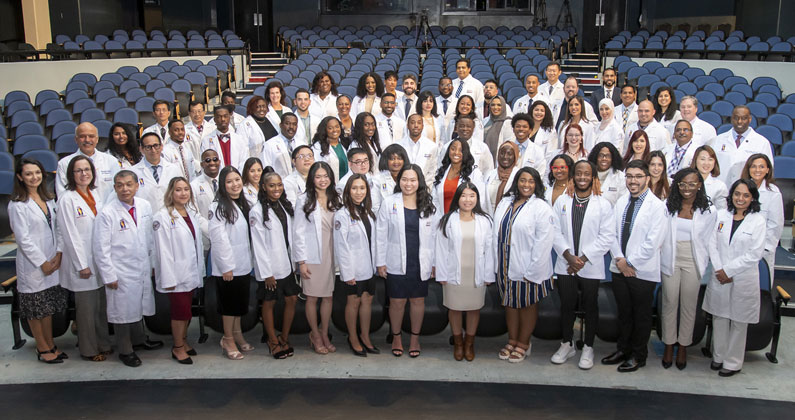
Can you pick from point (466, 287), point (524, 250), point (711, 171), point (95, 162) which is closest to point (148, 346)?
point (95, 162)

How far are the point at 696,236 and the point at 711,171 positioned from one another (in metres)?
1.10

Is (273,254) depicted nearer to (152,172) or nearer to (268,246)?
(268,246)

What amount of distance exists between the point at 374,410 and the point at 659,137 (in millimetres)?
4236

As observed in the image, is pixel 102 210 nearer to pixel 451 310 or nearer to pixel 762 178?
pixel 451 310

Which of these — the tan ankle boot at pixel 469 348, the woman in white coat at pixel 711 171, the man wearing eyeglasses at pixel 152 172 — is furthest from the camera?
the man wearing eyeglasses at pixel 152 172

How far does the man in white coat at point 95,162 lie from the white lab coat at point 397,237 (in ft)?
7.78

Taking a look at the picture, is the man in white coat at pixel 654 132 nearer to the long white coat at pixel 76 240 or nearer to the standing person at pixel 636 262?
the standing person at pixel 636 262

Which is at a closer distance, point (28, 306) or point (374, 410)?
point (374, 410)

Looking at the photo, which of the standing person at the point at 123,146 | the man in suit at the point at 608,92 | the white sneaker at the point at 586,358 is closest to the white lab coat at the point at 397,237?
the white sneaker at the point at 586,358

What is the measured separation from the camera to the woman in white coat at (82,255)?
15.0ft

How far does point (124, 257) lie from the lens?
181 inches

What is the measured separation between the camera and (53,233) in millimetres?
4703

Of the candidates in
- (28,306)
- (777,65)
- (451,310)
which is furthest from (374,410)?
(777,65)

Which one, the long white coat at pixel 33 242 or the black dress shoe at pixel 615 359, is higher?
the long white coat at pixel 33 242
